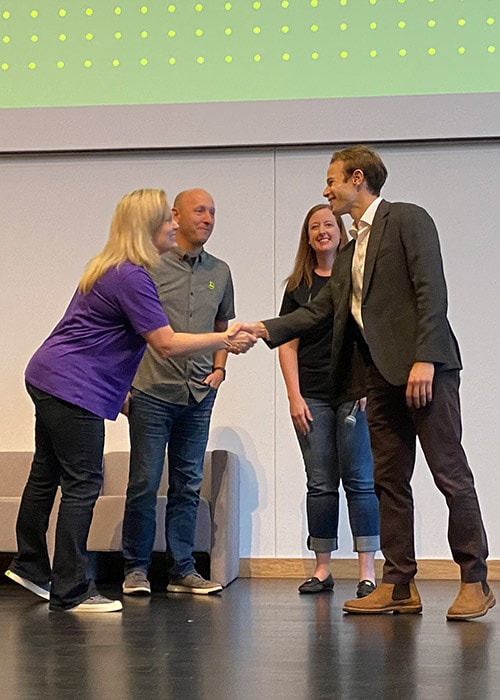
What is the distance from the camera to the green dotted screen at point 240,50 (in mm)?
4402

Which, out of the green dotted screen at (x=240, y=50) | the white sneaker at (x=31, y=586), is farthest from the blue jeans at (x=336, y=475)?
the green dotted screen at (x=240, y=50)

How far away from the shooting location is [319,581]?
348 centimetres

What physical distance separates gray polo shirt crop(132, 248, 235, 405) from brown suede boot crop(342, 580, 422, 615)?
0.99 m

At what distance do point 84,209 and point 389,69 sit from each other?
1.48 m

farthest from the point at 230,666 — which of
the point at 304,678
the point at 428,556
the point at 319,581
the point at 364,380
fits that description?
the point at 428,556

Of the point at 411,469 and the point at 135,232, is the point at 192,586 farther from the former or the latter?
the point at 135,232

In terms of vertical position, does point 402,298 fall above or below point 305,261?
below

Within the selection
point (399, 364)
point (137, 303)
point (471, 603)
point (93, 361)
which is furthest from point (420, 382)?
point (93, 361)

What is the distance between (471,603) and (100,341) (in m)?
1.23

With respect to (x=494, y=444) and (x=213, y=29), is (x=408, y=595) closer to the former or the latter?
(x=494, y=444)

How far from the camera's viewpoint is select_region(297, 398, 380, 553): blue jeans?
3.41 m

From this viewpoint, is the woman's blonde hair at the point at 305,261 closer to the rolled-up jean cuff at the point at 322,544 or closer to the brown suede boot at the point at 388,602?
the rolled-up jean cuff at the point at 322,544

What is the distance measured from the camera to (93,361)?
284cm

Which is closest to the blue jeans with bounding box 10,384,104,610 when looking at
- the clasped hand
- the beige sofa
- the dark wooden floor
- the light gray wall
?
the dark wooden floor
